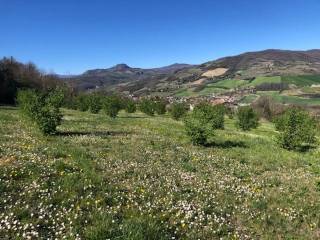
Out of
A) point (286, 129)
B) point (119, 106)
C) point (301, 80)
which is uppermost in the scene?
point (301, 80)

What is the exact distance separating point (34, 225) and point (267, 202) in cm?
852

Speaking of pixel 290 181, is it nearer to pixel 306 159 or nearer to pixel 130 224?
pixel 306 159

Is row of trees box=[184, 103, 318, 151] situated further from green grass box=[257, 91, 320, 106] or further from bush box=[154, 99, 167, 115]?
green grass box=[257, 91, 320, 106]

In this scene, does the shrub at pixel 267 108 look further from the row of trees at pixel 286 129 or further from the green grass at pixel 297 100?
the row of trees at pixel 286 129

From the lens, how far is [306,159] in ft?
86.6

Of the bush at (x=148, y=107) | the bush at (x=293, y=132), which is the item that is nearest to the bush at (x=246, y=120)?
the bush at (x=293, y=132)

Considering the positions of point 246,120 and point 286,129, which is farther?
Result: point 246,120

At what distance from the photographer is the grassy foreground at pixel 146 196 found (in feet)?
33.2

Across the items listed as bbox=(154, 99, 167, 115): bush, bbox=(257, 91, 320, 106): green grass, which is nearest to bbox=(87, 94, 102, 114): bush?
bbox=(154, 99, 167, 115): bush

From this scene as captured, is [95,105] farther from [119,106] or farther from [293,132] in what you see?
[293,132]

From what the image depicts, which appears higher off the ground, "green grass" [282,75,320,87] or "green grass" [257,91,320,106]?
"green grass" [282,75,320,87]

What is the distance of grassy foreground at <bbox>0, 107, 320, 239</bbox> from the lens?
398 inches

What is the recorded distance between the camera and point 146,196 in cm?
1312

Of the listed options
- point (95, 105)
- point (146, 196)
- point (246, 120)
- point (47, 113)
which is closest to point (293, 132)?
point (47, 113)
